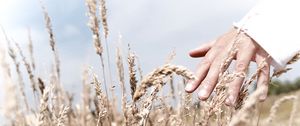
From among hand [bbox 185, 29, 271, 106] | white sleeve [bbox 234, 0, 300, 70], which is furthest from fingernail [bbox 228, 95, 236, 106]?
white sleeve [bbox 234, 0, 300, 70]

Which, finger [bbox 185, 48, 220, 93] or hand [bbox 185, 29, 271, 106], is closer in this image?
hand [bbox 185, 29, 271, 106]

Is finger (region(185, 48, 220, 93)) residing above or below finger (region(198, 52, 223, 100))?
above

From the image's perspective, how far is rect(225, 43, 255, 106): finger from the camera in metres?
2.06

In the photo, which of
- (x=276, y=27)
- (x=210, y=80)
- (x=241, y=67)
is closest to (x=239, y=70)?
(x=241, y=67)

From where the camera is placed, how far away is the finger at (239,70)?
2.06m

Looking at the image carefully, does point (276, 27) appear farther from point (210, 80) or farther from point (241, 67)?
Result: point (210, 80)

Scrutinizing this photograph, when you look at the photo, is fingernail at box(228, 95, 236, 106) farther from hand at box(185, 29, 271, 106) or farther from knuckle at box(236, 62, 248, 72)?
knuckle at box(236, 62, 248, 72)

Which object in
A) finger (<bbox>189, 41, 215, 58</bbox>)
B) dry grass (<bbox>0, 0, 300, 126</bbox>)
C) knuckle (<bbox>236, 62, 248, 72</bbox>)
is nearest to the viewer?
dry grass (<bbox>0, 0, 300, 126</bbox>)

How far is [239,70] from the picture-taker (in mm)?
2092

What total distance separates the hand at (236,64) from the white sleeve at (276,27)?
0.13 feet

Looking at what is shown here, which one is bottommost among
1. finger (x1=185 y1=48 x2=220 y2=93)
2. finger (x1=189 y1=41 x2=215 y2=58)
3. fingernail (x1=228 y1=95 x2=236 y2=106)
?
fingernail (x1=228 y1=95 x2=236 y2=106)

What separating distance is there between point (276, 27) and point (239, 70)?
304mm

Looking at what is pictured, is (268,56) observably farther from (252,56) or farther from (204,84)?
(204,84)

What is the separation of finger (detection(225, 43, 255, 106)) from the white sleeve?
59 millimetres
